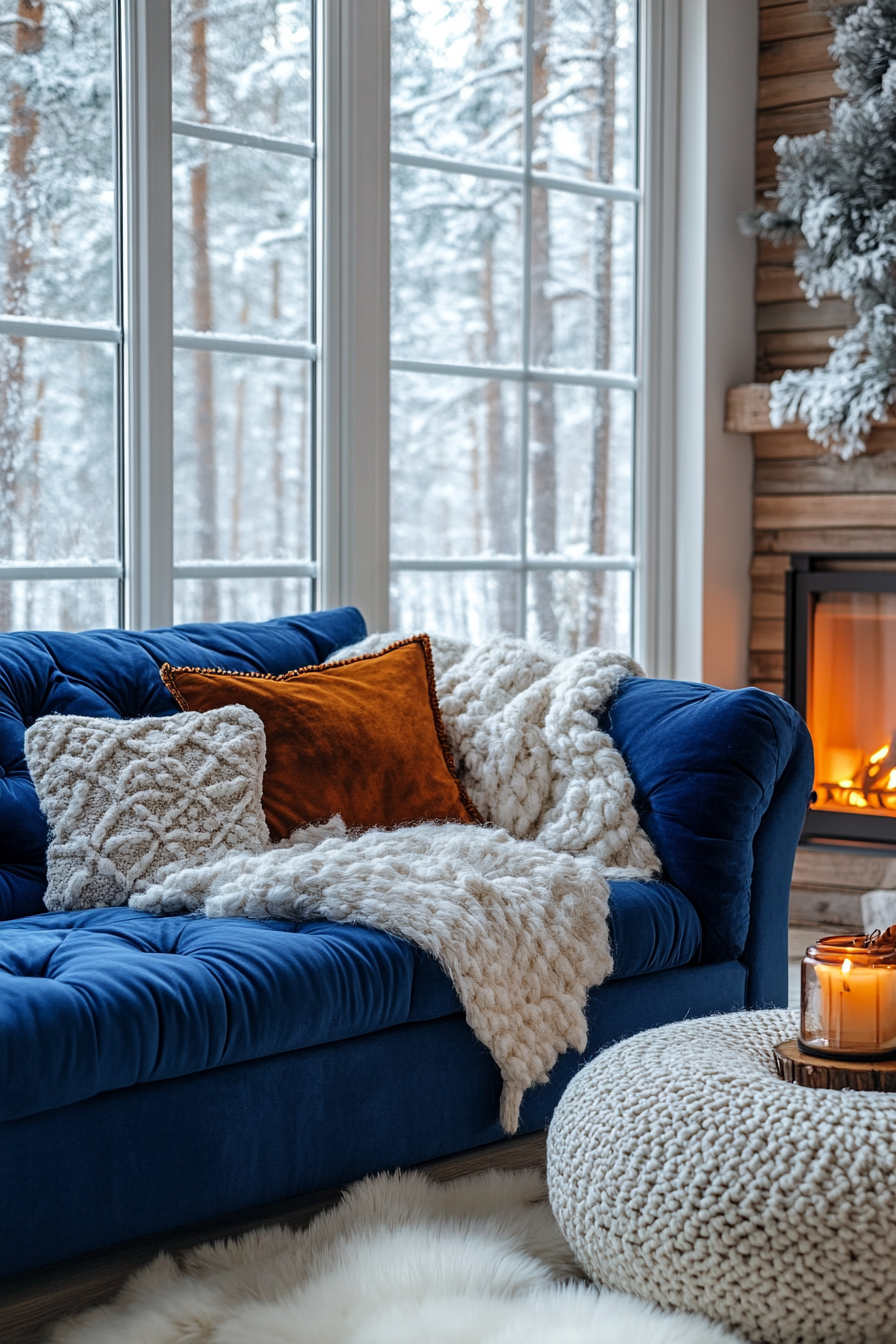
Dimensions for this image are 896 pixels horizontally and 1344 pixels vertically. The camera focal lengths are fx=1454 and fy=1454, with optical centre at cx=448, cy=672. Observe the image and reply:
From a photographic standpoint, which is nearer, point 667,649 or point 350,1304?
point 350,1304

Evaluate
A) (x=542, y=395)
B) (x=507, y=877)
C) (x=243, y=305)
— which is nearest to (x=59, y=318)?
(x=243, y=305)

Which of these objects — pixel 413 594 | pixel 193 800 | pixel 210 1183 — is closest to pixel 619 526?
pixel 413 594

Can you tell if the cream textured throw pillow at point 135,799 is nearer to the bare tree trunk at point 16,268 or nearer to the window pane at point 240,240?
the bare tree trunk at point 16,268

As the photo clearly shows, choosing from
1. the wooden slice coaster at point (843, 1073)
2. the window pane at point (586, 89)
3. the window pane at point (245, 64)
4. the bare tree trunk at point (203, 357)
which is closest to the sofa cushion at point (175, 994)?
the wooden slice coaster at point (843, 1073)

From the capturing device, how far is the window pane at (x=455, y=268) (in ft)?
11.3

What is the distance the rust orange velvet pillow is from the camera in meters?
2.39

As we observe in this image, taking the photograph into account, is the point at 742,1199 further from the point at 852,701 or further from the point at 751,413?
the point at 751,413

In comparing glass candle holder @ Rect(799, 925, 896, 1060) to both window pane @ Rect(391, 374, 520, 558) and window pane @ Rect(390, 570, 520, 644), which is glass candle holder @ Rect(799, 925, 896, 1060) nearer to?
window pane @ Rect(390, 570, 520, 644)

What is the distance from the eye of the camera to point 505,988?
2023 mm

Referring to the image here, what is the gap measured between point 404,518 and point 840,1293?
7.71ft

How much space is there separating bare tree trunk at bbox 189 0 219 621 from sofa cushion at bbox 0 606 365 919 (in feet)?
1.10

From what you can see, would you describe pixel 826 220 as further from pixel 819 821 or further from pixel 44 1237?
pixel 44 1237

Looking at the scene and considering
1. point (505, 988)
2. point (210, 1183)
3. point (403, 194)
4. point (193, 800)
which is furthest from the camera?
point (403, 194)

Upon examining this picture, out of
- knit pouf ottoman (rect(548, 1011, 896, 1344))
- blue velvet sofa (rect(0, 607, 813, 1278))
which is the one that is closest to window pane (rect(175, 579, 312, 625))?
blue velvet sofa (rect(0, 607, 813, 1278))
